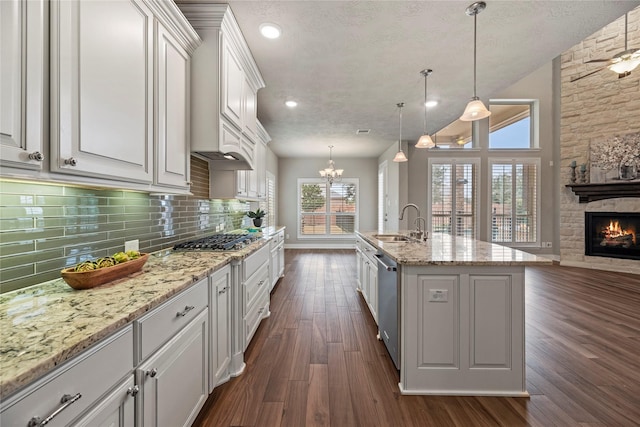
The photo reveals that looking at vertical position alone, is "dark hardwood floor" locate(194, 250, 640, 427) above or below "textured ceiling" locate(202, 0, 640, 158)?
below

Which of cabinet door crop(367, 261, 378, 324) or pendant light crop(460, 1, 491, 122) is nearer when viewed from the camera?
pendant light crop(460, 1, 491, 122)

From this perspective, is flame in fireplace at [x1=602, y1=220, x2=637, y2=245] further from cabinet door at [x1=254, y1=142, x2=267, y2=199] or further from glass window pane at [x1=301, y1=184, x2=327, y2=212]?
cabinet door at [x1=254, y1=142, x2=267, y2=199]

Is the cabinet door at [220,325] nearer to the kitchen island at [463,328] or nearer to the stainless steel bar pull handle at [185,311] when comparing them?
the stainless steel bar pull handle at [185,311]

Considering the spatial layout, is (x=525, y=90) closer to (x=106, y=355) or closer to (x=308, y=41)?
(x=308, y=41)

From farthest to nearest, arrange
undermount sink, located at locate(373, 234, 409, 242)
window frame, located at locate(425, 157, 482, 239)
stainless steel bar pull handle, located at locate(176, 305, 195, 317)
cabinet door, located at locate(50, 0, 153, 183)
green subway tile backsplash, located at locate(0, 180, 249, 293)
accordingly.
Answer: window frame, located at locate(425, 157, 482, 239), undermount sink, located at locate(373, 234, 409, 242), stainless steel bar pull handle, located at locate(176, 305, 195, 317), green subway tile backsplash, located at locate(0, 180, 249, 293), cabinet door, located at locate(50, 0, 153, 183)

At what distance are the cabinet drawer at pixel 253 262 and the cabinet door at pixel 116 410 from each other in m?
1.18

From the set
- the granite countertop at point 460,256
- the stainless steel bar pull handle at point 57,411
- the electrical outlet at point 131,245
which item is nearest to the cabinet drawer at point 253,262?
the electrical outlet at point 131,245

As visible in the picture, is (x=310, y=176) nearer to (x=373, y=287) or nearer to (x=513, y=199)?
(x=513, y=199)

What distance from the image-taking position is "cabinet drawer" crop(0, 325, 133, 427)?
A: 598mm

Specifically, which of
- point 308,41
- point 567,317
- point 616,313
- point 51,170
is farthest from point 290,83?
point 616,313

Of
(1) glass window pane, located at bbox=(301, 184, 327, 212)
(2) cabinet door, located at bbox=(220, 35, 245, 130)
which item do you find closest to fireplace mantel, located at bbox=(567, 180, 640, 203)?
(1) glass window pane, located at bbox=(301, 184, 327, 212)

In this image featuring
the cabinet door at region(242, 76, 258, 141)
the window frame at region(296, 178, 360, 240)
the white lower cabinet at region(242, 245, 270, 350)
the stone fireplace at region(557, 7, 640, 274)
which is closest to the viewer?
the white lower cabinet at region(242, 245, 270, 350)

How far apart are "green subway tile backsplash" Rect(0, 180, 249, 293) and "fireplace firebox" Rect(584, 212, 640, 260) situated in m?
7.63

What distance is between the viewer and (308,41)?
230 cm
